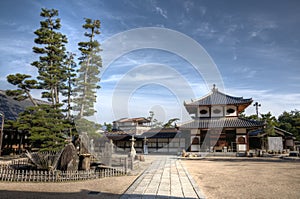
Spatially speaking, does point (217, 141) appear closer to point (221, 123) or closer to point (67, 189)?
point (221, 123)

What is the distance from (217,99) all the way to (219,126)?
3.83 m

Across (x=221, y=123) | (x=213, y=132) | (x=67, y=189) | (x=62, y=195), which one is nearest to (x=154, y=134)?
(x=213, y=132)

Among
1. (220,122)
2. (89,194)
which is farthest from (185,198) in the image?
(220,122)

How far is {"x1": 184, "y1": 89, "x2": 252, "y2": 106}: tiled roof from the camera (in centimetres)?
2392

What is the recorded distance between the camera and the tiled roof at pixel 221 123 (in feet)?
72.9

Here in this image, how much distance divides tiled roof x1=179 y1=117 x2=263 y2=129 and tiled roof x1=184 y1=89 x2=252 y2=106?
193 cm

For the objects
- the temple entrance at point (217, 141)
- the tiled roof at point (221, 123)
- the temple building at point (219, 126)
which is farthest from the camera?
the temple entrance at point (217, 141)

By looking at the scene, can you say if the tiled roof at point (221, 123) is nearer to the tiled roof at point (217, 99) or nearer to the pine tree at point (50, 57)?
the tiled roof at point (217, 99)

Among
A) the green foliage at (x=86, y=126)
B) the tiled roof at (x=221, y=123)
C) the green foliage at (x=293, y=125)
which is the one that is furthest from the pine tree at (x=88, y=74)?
the green foliage at (x=293, y=125)

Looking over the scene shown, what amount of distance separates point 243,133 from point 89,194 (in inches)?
797

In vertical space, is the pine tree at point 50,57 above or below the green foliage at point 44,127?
above

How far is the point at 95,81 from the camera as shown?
20734mm

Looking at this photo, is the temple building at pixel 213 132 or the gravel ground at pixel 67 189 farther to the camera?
the temple building at pixel 213 132

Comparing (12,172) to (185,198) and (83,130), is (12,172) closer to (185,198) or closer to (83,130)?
(185,198)
